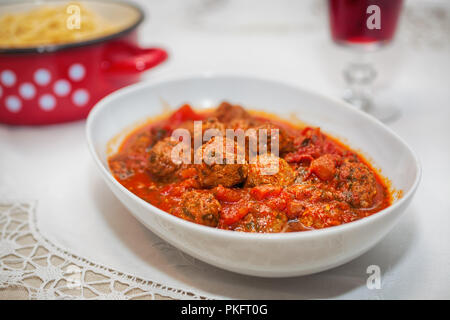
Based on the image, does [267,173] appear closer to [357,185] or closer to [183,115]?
[357,185]

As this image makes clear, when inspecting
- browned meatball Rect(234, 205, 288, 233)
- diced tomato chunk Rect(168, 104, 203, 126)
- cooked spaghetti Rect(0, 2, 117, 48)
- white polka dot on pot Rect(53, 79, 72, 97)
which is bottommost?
browned meatball Rect(234, 205, 288, 233)

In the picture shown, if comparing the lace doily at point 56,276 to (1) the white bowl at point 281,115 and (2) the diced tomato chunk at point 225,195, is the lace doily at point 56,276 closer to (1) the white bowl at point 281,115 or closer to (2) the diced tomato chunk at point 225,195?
(1) the white bowl at point 281,115

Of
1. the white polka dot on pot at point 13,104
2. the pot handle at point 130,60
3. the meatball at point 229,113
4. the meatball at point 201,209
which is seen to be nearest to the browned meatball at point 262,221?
the meatball at point 201,209

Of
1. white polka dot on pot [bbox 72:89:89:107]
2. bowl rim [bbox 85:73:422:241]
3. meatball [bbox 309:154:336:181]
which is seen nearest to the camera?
bowl rim [bbox 85:73:422:241]

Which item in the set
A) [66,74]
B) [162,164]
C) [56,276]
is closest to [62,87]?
[66,74]

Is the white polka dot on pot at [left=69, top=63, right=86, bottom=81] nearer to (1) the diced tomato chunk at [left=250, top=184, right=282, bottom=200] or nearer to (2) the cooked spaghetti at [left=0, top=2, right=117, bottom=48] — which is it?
(2) the cooked spaghetti at [left=0, top=2, right=117, bottom=48]

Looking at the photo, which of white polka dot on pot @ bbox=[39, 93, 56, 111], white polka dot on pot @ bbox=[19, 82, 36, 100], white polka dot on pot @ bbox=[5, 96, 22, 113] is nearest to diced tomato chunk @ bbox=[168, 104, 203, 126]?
white polka dot on pot @ bbox=[39, 93, 56, 111]
